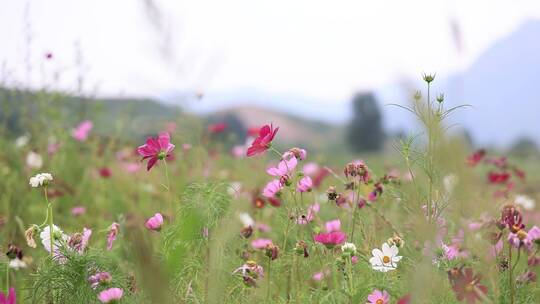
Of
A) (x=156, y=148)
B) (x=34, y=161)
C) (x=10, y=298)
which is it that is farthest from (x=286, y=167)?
(x=34, y=161)

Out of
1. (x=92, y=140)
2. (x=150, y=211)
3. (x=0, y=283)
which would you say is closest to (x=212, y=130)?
(x=150, y=211)

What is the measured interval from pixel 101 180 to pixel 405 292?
3018 millimetres

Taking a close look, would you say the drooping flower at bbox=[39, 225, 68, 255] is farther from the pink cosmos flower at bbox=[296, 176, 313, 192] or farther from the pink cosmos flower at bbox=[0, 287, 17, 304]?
the pink cosmos flower at bbox=[296, 176, 313, 192]

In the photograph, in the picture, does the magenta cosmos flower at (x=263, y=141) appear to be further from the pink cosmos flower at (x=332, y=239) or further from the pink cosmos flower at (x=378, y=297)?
the pink cosmos flower at (x=378, y=297)

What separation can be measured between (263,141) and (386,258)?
40 cm

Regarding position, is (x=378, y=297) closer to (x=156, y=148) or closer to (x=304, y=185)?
(x=304, y=185)

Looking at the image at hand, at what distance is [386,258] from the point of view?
4.67 feet

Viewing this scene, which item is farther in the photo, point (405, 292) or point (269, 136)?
point (269, 136)

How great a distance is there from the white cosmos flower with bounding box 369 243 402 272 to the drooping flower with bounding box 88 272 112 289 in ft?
1.93

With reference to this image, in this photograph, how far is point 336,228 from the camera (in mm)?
1814

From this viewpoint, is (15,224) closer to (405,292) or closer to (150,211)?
(150,211)

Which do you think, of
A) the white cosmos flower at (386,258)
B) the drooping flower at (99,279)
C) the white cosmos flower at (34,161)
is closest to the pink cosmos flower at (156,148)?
the drooping flower at (99,279)

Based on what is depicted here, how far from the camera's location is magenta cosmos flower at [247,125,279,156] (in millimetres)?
1503

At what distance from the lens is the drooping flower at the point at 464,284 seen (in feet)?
4.12
